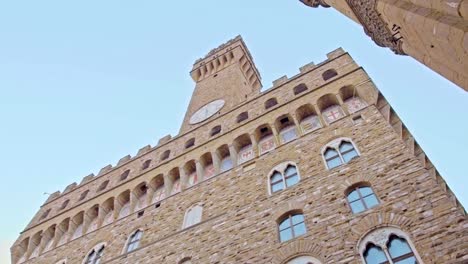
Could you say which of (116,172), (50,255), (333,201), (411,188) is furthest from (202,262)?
(116,172)

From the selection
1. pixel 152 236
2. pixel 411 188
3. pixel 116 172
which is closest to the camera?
pixel 411 188

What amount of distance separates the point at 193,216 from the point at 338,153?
4.30 metres

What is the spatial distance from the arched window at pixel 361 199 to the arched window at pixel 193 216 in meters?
4.14

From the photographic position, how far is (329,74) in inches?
505

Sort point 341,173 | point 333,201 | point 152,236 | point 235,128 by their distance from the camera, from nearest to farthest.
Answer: point 333,201
point 341,173
point 152,236
point 235,128

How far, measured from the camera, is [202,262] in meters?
8.68

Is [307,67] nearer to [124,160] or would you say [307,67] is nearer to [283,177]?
[283,177]

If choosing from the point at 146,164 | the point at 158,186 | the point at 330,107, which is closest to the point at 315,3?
the point at 330,107

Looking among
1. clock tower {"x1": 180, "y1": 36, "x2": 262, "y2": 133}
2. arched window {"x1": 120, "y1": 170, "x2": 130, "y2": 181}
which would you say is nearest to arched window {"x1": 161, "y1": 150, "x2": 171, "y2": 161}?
clock tower {"x1": 180, "y1": 36, "x2": 262, "y2": 133}

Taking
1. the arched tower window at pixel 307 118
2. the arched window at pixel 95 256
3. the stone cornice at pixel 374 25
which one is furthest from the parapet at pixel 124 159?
the stone cornice at pixel 374 25

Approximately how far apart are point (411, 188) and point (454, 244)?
156 centimetres

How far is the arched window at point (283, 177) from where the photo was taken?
382 inches

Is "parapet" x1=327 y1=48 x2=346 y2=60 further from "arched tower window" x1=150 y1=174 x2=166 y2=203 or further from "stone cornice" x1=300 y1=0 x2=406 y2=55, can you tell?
"stone cornice" x1=300 y1=0 x2=406 y2=55

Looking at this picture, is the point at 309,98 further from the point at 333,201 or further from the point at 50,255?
the point at 50,255
